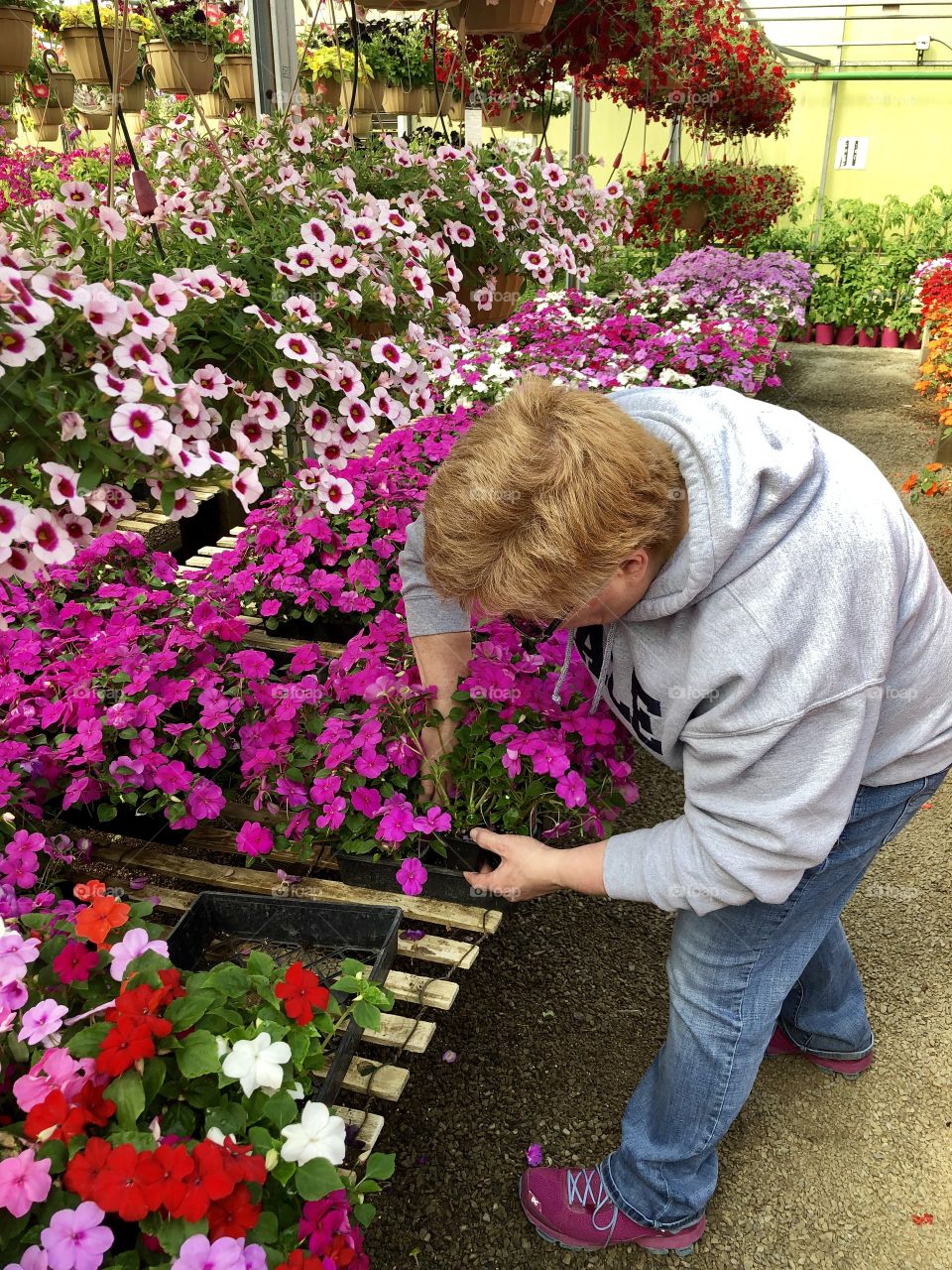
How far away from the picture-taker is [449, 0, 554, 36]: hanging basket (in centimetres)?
206

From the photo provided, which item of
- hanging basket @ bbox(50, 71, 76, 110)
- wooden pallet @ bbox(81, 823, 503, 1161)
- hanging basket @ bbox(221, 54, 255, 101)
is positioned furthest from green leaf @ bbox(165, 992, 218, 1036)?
hanging basket @ bbox(50, 71, 76, 110)

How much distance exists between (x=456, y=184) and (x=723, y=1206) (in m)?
2.12

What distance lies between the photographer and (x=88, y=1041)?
0.93 metres

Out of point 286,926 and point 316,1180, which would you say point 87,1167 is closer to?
point 316,1180

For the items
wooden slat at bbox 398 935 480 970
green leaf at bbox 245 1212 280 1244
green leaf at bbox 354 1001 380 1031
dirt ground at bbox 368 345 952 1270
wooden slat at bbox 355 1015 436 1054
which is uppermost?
green leaf at bbox 354 1001 380 1031

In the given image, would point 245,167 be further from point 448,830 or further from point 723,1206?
point 723,1206

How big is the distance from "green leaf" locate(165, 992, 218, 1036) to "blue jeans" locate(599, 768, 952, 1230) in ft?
2.12

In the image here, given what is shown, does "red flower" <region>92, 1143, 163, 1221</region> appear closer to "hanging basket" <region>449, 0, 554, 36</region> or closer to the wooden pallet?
the wooden pallet

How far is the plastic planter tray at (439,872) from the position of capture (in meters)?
1.50

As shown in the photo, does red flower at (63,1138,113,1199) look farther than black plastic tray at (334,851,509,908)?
No

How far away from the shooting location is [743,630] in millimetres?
1024

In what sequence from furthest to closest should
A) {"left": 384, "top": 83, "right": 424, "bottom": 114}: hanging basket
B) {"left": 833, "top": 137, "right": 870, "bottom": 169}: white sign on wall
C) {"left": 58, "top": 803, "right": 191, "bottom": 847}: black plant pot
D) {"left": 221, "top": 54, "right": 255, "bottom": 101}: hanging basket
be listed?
{"left": 833, "top": 137, "right": 870, "bottom": 169}: white sign on wall, {"left": 384, "top": 83, "right": 424, "bottom": 114}: hanging basket, {"left": 221, "top": 54, "right": 255, "bottom": 101}: hanging basket, {"left": 58, "top": 803, "right": 191, "bottom": 847}: black plant pot

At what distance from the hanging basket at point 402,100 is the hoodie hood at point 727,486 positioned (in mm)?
4124

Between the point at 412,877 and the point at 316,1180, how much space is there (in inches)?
22.7
